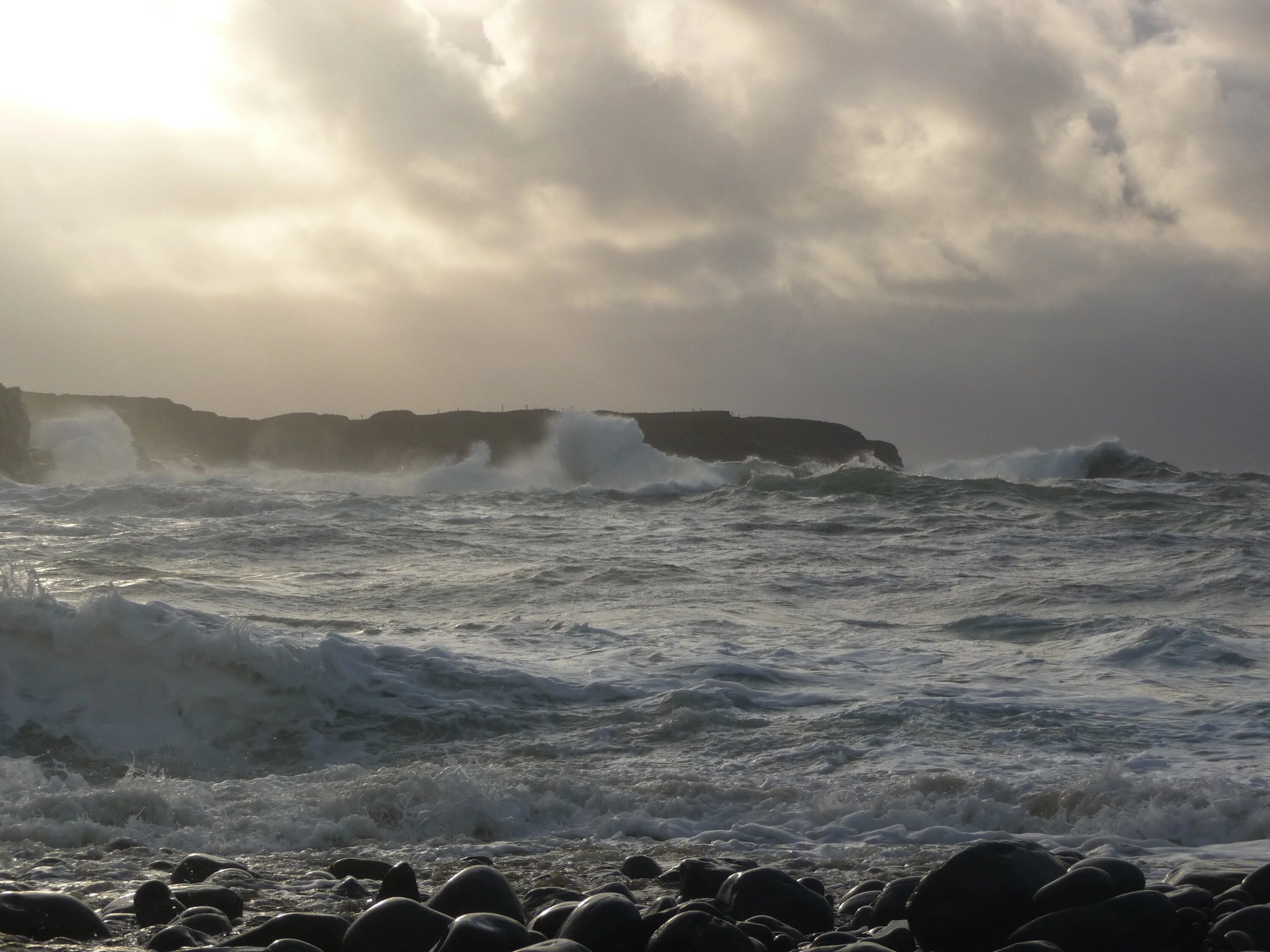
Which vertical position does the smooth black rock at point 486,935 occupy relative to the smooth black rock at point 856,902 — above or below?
above

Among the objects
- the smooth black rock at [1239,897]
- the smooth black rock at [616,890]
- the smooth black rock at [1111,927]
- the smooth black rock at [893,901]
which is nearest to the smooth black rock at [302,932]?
the smooth black rock at [616,890]

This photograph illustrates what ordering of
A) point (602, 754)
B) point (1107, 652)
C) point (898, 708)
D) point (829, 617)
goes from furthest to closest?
1. point (829, 617)
2. point (1107, 652)
3. point (898, 708)
4. point (602, 754)

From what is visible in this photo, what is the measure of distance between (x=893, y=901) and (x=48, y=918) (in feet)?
7.99

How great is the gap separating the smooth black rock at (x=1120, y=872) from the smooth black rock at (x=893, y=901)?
19.4 inches

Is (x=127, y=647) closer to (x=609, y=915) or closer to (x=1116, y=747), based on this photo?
(x=609, y=915)

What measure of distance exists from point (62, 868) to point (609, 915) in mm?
2146

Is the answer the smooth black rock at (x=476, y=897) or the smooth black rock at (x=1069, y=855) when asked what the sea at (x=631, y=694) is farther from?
the smooth black rock at (x=476, y=897)

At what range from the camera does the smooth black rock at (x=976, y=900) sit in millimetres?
3188

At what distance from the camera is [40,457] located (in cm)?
3453

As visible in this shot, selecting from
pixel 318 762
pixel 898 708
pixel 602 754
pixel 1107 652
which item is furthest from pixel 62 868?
pixel 1107 652

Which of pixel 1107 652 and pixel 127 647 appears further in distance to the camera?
pixel 1107 652

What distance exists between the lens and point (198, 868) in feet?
13.1

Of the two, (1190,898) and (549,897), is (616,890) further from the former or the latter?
(1190,898)

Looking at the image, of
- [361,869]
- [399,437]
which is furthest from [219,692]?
[399,437]
